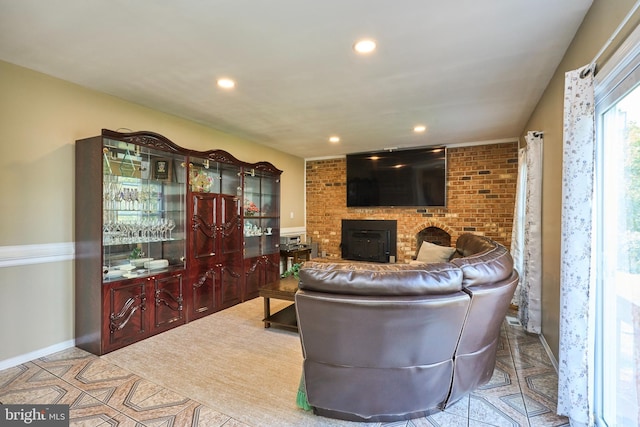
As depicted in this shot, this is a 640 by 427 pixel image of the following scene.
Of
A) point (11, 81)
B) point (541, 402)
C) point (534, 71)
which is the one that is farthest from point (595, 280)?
point (11, 81)

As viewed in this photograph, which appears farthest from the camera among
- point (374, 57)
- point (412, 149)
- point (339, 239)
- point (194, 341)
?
point (339, 239)

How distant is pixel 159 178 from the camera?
328 cm

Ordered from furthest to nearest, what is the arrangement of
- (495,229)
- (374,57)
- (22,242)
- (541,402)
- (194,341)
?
(495,229), (194,341), (22,242), (374,57), (541,402)

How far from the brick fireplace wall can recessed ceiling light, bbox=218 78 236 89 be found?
3.49 meters

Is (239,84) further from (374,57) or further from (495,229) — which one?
(495,229)

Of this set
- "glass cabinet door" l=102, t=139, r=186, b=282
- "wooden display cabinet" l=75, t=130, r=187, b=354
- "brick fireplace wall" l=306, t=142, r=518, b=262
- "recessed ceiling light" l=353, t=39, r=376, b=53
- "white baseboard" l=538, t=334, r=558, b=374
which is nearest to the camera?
"recessed ceiling light" l=353, t=39, r=376, b=53

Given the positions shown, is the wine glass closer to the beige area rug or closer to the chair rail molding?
the chair rail molding

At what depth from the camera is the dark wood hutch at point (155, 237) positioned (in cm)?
266

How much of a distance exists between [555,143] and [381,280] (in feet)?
6.49

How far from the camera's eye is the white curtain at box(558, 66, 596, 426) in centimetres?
161

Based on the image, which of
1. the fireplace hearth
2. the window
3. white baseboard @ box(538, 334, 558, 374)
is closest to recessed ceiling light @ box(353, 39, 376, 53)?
the window

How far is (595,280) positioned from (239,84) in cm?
295

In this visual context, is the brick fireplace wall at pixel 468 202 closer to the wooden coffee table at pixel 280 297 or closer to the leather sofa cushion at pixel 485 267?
the wooden coffee table at pixel 280 297
